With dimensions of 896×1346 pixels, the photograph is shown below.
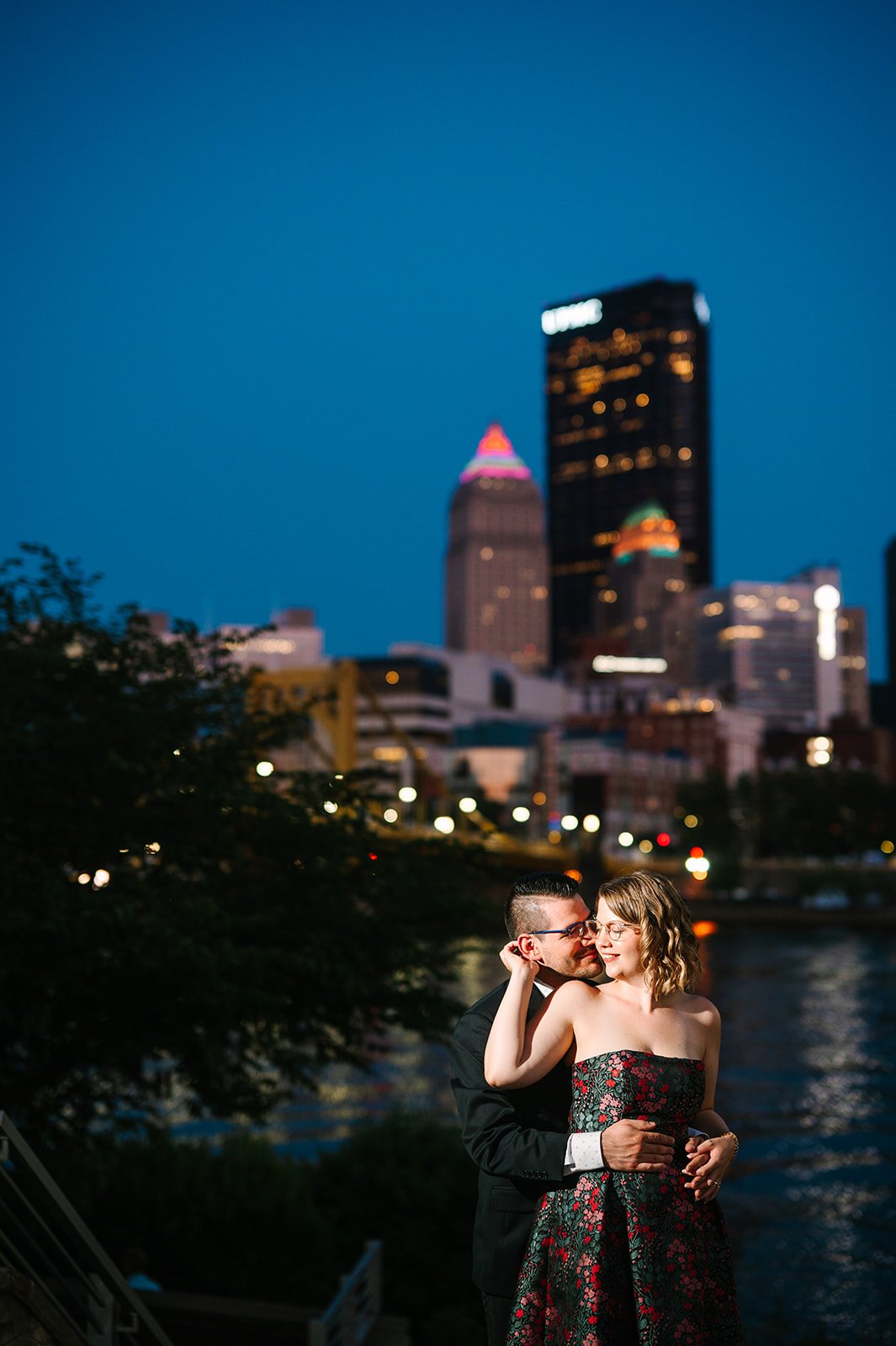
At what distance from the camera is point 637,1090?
4.16m

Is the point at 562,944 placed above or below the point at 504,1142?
above

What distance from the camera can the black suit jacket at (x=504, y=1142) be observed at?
4207 millimetres

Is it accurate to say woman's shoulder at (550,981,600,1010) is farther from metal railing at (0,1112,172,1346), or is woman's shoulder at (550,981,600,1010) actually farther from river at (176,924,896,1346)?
river at (176,924,896,1346)

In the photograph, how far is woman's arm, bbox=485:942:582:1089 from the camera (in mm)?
4215

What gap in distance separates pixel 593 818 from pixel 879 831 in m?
44.2

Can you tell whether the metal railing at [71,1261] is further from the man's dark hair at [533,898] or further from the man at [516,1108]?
the man's dark hair at [533,898]

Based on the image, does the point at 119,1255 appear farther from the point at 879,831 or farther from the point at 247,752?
the point at 879,831

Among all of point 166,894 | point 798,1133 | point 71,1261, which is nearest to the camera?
point 71,1261

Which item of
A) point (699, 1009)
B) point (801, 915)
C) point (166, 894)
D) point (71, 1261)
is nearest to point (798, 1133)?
point (166, 894)

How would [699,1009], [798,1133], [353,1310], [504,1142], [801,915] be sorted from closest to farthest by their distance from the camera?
[504,1142], [699,1009], [353,1310], [798,1133], [801,915]

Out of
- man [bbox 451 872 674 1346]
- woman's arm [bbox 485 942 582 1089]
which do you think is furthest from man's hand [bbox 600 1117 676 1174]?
woman's arm [bbox 485 942 582 1089]

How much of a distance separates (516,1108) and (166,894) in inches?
338

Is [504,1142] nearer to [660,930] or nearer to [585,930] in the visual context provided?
[585,930]

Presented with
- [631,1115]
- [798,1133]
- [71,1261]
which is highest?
[631,1115]
